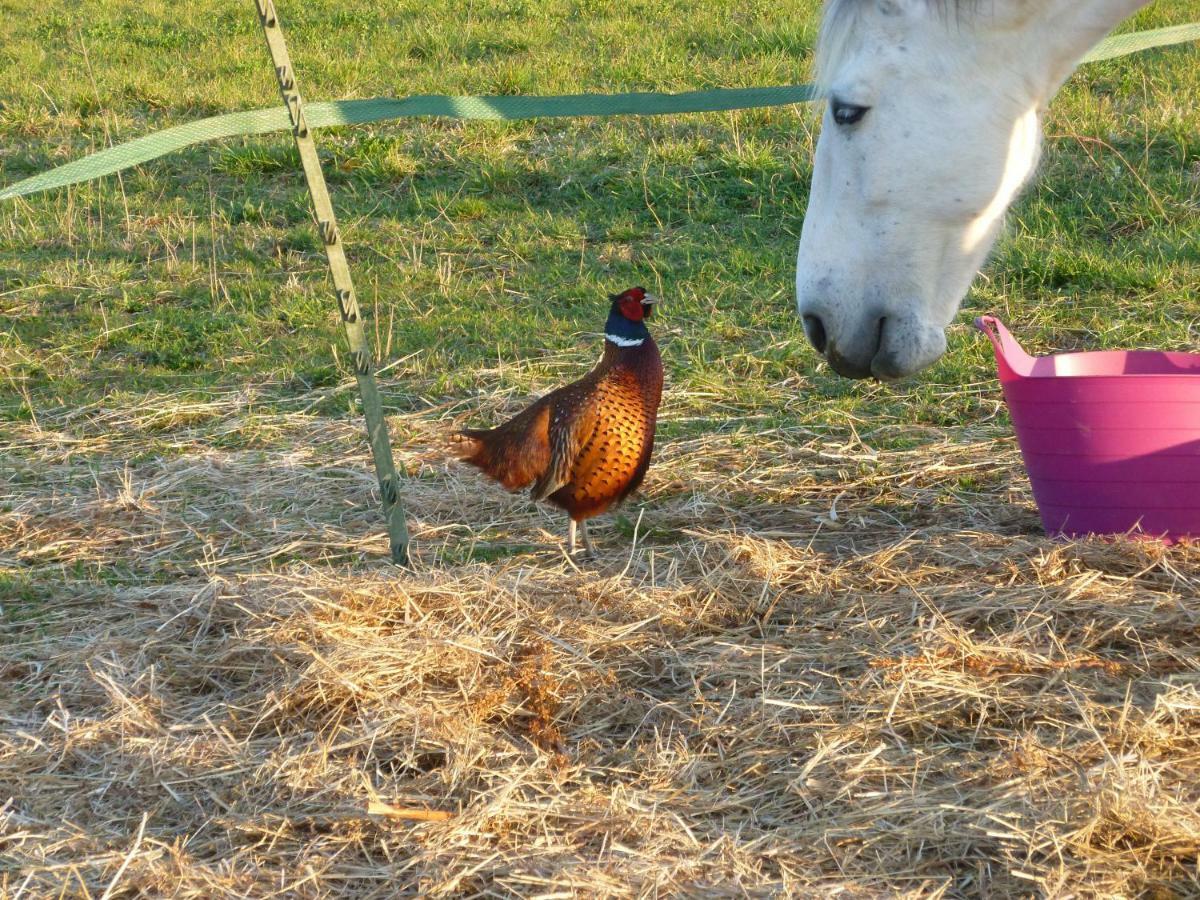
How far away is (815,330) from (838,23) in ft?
2.16

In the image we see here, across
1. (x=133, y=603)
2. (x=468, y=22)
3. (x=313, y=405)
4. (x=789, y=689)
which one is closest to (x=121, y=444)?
(x=313, y=405)

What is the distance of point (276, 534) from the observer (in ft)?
12.9

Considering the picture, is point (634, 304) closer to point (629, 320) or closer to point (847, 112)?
point (629, 320)

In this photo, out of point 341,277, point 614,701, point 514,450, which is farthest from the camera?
point 514,450

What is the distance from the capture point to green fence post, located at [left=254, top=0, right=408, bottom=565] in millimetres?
3092

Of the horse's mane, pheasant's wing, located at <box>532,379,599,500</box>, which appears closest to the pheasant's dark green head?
pheasant's wing, located at <box>532,379,599,500</box>

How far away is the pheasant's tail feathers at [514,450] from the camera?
3.81 m

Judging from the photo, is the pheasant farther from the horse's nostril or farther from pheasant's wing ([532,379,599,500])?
the horse's nostril

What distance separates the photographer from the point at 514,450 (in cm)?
384

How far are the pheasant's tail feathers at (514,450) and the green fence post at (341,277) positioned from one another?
0.50m

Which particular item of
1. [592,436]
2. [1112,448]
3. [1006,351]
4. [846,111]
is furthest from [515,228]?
[846,111]

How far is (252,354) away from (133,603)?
2420mm

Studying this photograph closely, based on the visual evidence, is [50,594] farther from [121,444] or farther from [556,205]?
[556,205]

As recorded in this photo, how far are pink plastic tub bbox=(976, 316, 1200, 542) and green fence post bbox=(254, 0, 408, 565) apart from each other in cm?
163
